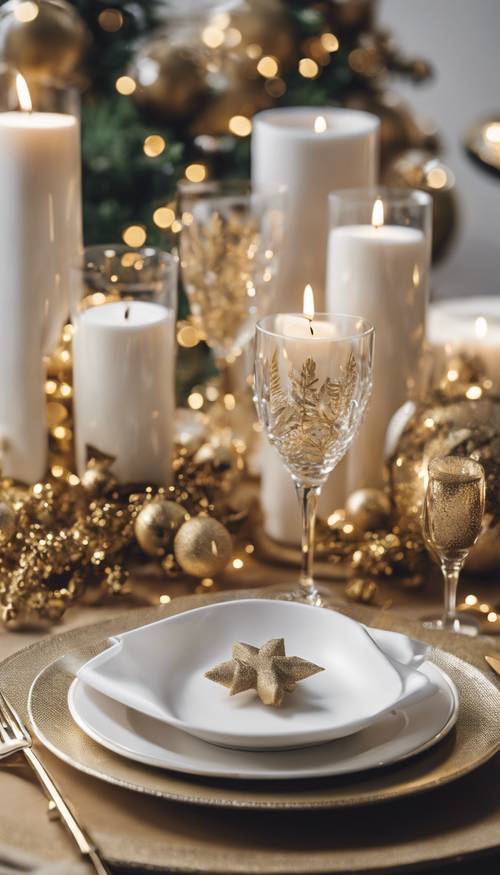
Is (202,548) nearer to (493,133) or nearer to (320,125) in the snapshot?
(320,125)

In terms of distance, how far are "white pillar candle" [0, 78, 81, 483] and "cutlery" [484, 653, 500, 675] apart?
0.48 metres

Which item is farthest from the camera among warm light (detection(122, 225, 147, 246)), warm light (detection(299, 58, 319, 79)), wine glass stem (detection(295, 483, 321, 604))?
warm light (detection(299, 58, 319, 79))

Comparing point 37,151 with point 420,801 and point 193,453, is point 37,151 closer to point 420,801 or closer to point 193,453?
point 193,453

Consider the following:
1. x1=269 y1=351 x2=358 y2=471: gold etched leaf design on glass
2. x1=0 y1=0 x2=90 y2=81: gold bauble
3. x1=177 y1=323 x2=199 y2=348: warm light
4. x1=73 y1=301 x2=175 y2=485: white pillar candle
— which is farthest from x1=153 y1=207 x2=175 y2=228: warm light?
x1=269 y1=351 x2=358 y2=471: gold etched leaf design on glass

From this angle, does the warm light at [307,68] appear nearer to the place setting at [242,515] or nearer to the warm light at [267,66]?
the warm light at [267,66]

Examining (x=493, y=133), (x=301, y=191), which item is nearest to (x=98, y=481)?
(x=301, y=191)

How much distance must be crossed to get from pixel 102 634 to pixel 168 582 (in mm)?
189

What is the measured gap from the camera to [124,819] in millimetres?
618

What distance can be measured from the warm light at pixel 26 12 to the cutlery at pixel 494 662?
0.83m

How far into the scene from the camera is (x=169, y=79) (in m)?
1.58

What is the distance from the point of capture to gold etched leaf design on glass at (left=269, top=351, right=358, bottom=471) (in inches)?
31.4

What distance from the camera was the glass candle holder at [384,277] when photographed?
1002mm

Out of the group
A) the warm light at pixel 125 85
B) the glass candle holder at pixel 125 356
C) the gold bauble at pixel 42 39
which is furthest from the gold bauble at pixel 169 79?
the glass candle holder at pixel 125 356

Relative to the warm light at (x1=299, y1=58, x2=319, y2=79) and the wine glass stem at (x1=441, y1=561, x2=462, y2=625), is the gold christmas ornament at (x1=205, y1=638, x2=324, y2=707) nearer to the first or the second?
the wine glass stem at (x1=441, y1=561, x2=462, y2=625)
